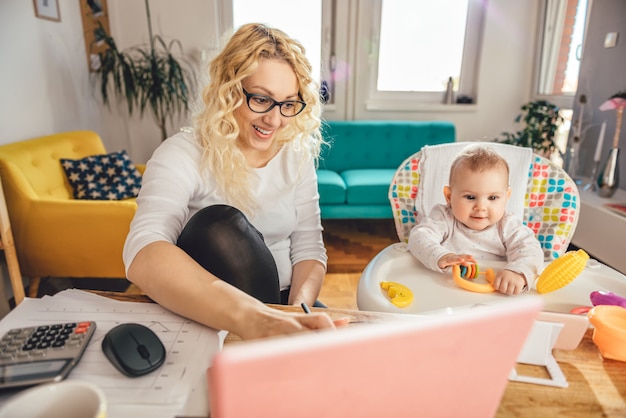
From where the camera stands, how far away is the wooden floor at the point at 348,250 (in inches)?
90.0

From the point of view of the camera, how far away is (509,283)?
3.19 feet

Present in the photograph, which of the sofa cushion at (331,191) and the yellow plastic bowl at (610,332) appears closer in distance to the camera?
the yellow plastic bowl at (610,332)

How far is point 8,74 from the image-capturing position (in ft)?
7.66

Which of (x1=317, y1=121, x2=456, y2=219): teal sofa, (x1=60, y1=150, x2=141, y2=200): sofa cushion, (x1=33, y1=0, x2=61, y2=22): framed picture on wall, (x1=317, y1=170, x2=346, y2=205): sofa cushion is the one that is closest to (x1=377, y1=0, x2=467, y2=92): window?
(x1=317, y1=121, x2=456, y2=219): teal sofa

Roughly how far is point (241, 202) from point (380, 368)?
87 cm

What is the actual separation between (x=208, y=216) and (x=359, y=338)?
0.64m

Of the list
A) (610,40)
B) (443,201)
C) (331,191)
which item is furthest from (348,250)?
(610,40)

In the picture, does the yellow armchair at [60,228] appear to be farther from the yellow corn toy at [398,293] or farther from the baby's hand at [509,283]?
the baby's hand at [509,283]

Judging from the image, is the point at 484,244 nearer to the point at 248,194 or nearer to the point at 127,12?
the point at 248,194

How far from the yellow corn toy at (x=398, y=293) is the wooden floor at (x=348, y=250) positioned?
115 centimetres

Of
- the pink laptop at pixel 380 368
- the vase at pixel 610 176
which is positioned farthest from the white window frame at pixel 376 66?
the pink laptop at pixel 380 368

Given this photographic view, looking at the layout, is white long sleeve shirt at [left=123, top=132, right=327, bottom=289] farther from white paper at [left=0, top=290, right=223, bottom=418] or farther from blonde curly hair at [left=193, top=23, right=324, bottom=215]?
white paper at [left=0, top=290, right=223, bottom=418]

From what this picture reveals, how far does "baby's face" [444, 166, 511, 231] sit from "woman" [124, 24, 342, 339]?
16.8 inches

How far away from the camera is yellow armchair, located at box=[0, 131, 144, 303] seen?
77.4 inches
